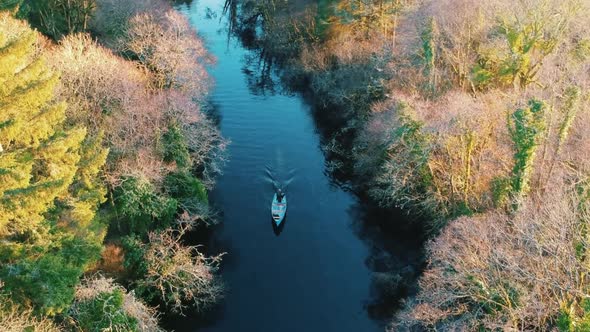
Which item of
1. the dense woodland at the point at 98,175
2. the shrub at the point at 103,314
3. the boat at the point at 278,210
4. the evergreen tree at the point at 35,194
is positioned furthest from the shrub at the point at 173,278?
the boat at the point at 278,210

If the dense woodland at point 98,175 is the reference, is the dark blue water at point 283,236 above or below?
below

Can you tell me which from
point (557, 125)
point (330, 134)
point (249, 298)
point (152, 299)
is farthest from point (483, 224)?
point (330, 134)

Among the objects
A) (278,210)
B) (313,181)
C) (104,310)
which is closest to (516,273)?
(104,310)

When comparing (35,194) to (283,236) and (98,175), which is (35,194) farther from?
(283,236)

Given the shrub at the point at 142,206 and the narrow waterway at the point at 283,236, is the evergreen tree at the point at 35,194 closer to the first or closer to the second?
the shrub at the point at 142,206

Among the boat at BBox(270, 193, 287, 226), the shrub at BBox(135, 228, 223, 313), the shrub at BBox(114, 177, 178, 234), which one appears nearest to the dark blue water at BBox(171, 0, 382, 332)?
the boat at BBox(270, 193, 287, 226)
